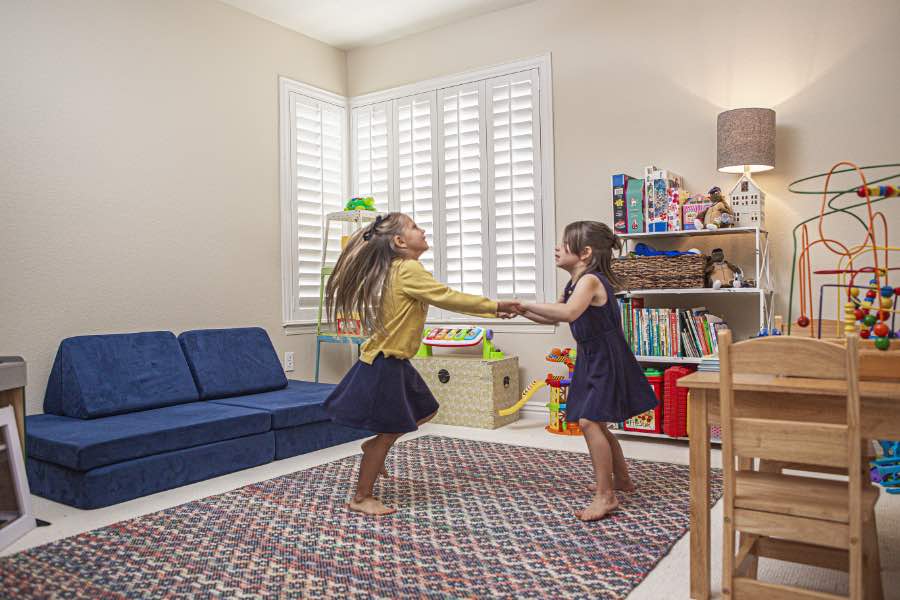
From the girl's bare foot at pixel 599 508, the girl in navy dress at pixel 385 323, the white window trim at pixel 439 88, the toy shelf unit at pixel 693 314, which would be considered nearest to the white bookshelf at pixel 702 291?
the toy shelf unit at pixel 693 314

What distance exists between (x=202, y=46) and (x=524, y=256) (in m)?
2.41

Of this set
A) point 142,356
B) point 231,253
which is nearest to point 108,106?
point 231,253

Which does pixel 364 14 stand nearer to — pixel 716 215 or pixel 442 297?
pixel 716 215

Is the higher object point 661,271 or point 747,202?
point 747,202

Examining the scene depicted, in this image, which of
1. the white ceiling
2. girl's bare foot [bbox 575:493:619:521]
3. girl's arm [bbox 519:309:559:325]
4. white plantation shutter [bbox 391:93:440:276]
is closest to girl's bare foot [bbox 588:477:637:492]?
girl's bare foot [bbox 575:493:619:521]

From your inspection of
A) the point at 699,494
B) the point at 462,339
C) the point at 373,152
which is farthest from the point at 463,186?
the point at 699,494

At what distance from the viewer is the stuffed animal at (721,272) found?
3562 millimetres

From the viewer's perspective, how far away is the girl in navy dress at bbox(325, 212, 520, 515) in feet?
8.61

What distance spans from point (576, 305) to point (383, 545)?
1116 millimetres

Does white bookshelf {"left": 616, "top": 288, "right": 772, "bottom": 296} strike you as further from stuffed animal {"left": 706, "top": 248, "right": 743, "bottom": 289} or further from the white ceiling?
the white ceiling

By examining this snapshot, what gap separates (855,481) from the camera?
1556 millimetres

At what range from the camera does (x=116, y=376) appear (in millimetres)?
3459

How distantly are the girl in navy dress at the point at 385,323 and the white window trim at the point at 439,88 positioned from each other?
181 centimetres

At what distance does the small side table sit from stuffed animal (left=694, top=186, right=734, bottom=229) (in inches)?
124
